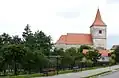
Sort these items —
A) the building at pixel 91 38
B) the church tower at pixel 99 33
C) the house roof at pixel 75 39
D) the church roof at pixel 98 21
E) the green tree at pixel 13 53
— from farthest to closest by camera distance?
the house roof at pixel 75 39, the church roof at pixel 98 21, the building at pixel 91 38, the church tower at pixel 99 33, the green tree at pixel 13 53

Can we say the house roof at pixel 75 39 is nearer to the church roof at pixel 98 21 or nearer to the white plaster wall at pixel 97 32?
the white plaster wall at pixel 97 32

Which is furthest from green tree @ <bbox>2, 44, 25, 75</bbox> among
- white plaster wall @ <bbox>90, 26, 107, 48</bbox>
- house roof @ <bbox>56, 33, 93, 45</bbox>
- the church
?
house roof @ <bbox>56, 33, 93, 45</bbox>

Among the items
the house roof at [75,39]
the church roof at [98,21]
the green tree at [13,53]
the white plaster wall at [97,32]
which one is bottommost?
the green tree at [13,53]

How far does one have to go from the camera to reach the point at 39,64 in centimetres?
4378

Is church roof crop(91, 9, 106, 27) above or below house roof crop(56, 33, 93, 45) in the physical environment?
above

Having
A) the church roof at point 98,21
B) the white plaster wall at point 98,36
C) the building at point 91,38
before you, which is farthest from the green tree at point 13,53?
the church roof at point 98,21

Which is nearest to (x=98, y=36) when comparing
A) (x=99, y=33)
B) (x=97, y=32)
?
(x=99, y=33)

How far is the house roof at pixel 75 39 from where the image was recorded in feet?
500

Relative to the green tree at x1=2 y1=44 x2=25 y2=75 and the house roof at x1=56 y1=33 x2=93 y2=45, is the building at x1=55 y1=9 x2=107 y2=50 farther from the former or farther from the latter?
the green tree at x1=2 y1=44 x2=25 y2=75

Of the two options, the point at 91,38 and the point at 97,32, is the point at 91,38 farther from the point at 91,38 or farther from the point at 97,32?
the point at 97,32

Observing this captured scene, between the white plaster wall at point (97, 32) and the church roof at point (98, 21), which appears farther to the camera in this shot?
the church roof at point (98, 21)

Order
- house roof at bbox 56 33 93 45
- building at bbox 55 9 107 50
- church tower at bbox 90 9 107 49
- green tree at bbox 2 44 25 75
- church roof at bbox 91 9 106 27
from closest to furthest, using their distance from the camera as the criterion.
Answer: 1. green tree at bbox 2 44 25 75
2. church tower at bbox 90 9 107 49
3. building at bbox 55 9 107 50
4. church roof at bbox 91 9 106 27
5. house roof at bbox 56 33 93 45

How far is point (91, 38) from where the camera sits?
6043 inches

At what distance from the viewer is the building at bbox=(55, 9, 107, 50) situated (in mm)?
147500
